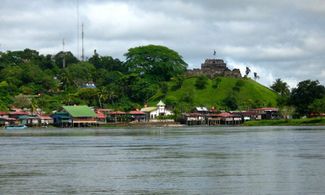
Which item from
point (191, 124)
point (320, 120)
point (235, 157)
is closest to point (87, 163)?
point (235, 157)

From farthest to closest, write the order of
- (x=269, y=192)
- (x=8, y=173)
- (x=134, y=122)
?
(x=134, y=122)
(x=8, y=173)
(x=269, y=192)

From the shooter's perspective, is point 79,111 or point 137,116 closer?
point 79,111

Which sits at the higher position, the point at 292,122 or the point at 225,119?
the point at 225,119

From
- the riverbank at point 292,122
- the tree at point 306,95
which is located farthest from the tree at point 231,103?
the tree at point 306,95

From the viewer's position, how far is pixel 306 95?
504 feet

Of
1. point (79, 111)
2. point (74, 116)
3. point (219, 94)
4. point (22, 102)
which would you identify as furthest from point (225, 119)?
point (22, 102)

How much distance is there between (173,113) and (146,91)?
43.0 feet

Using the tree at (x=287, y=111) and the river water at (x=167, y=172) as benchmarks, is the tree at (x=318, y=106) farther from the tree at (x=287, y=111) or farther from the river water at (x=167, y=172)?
the river water at (x=167, y=172)

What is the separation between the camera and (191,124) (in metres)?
178

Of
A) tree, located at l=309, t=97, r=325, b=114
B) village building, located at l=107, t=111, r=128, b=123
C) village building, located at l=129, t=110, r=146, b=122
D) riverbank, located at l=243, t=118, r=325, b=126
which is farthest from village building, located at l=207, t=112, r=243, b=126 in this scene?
tree, located at l=309, t=97, r=325, b=114

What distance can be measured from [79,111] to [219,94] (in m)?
43.2

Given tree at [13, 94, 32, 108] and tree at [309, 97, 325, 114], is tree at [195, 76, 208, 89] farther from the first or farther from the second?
tree at [309, 97, 325, 114]

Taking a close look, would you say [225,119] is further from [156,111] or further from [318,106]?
[318,106]

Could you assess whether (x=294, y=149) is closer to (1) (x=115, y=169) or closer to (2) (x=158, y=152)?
(2) (x=158, y=152)
